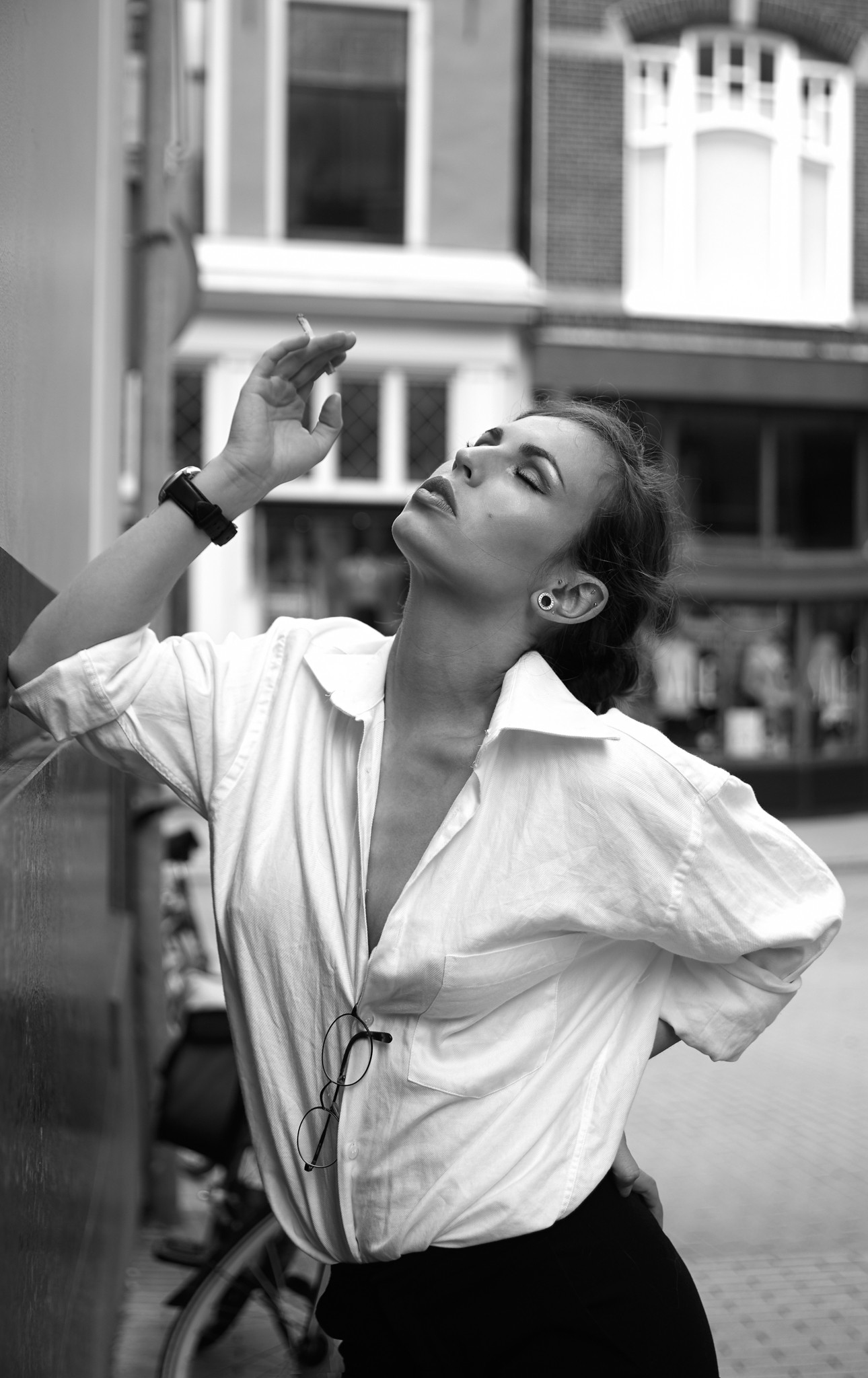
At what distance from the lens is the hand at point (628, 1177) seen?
1.79 metres

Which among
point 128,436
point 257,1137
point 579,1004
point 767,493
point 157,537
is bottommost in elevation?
point 257,1137

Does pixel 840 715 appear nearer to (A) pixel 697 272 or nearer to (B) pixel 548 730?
(A) pixel 697 272

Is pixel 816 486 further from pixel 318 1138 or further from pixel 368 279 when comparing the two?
pixel 318 1138

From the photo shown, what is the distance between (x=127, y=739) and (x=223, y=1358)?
60.8 inches

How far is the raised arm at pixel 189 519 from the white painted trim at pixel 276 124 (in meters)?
14.3

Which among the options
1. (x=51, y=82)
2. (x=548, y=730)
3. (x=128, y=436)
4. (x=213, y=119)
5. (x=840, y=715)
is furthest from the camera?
(x=840, y=715)

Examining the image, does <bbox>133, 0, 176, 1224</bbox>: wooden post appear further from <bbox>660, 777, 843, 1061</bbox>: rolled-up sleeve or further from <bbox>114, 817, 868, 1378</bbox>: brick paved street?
<bbox>660, 777, 843, 1061</bbox>: rolled-up sleeve

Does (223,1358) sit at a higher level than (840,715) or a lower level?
lower

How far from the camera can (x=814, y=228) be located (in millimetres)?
16641

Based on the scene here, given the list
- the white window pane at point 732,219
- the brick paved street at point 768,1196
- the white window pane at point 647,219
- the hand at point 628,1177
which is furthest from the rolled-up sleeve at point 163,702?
the white window pane at point 732,219

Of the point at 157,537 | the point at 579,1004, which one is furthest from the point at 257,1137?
the point at 157,537

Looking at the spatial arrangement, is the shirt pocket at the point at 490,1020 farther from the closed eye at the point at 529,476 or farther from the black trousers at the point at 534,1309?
the closed eye at the point at 529,476

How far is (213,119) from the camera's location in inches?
607

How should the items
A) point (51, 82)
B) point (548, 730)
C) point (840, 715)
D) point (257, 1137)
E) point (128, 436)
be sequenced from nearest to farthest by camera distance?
1. point (548, 730)
2. point (257, 1137)
3. point (51, 82)
4. point (128, 436)
5. point (840, 715)
